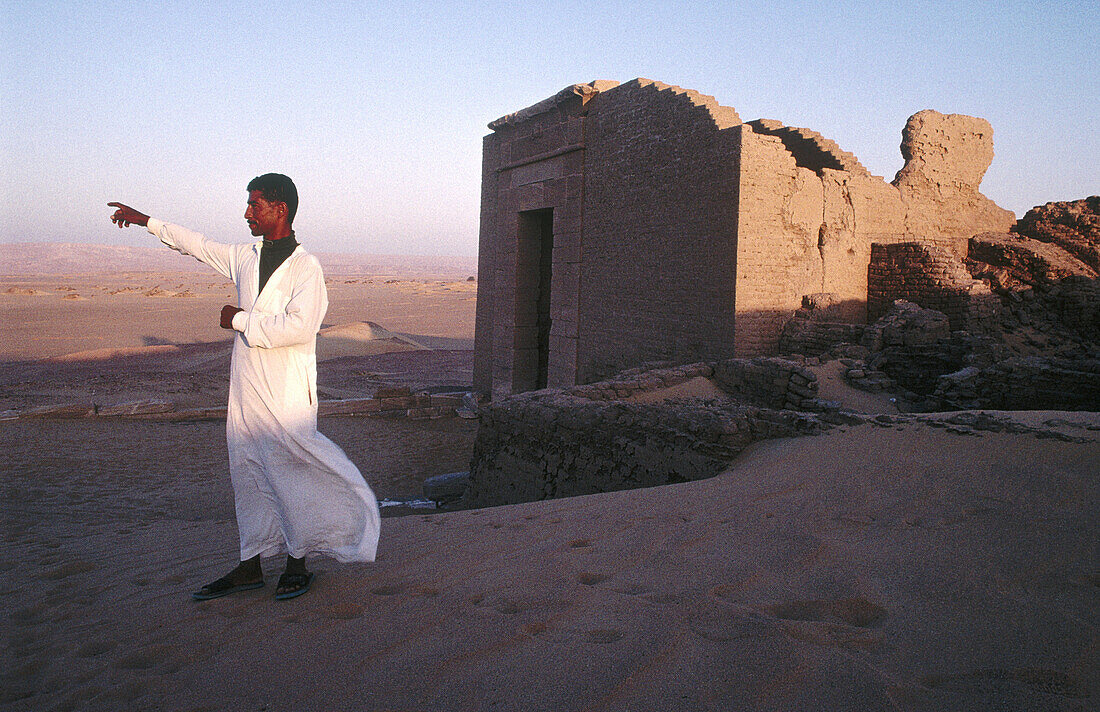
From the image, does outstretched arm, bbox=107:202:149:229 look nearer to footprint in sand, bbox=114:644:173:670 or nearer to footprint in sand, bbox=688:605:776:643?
footprint in sand, bbox=114:644:173:670

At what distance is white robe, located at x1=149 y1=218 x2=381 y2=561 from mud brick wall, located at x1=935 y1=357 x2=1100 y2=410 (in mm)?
6126

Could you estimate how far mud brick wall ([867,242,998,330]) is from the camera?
9359mm

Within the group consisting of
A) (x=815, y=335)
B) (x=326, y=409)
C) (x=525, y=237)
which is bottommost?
(x=326, y=409)

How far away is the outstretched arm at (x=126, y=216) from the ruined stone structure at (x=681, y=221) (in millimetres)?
6965

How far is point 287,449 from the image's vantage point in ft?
9.74

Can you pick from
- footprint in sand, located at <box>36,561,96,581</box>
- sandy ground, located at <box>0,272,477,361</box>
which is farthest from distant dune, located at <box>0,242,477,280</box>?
footprint in sand, located at <box>36,561,96,581</box>

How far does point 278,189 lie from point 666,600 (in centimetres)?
245

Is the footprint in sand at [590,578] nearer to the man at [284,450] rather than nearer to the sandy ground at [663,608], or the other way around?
the sandy ground at [663,608]

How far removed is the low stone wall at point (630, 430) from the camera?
5.20 m

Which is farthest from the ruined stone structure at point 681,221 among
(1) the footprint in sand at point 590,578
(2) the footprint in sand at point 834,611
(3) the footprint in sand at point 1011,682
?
(3) the footprint in sand at point 1011,682

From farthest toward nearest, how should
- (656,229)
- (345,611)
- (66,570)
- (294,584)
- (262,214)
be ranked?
1. (656,229)
2. (66,570)
3. (262,214)
4. (294,584)
5. (345,611)

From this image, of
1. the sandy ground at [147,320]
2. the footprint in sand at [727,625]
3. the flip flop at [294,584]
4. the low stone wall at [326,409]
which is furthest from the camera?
the sandy ground at [147,320]

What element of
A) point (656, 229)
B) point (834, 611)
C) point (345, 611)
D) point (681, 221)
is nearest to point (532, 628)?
point (345, 611)

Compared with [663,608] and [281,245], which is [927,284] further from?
[281,245]
